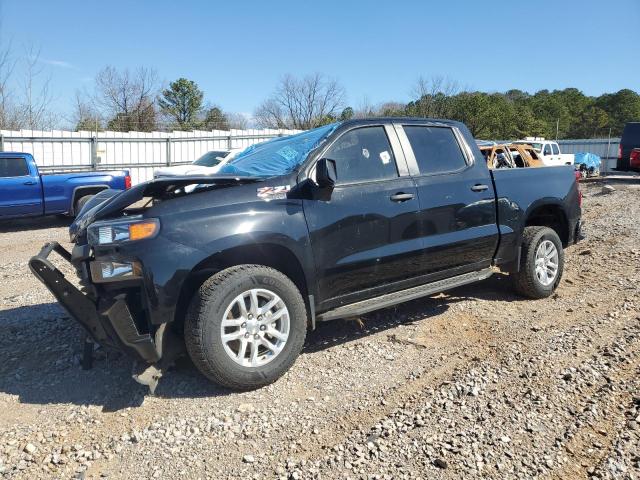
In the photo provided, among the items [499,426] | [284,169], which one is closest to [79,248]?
[284,169]

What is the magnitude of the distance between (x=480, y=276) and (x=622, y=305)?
1.57 metres

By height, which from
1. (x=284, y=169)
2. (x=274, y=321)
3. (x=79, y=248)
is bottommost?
(x=274, y=321)

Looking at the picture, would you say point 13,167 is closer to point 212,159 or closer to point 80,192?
point 80,192

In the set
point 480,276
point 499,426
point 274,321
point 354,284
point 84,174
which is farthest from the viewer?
point 84,174

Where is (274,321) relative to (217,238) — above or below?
below

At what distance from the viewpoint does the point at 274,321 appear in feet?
11.9

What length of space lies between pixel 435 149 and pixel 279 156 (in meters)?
1.42

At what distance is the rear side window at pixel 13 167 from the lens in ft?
36.7

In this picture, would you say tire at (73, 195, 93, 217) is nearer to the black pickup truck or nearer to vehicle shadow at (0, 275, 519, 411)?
vehicle shadow at (0, 275, 519, 411)

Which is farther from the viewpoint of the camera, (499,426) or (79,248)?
(79,248)

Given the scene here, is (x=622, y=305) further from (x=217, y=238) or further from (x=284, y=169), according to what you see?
(x=217, y=238)

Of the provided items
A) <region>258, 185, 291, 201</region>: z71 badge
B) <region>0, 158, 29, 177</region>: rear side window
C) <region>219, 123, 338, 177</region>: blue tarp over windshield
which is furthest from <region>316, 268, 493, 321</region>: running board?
<region>0, 158, 29, 177</region>: rear side window

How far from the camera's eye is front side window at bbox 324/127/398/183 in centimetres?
418

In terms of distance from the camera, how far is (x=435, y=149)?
4812 millimetres
